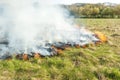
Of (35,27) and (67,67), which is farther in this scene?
(35,27)

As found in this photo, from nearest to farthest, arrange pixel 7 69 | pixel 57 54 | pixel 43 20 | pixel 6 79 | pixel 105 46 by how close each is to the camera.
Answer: pixel 6 79 < pixel 7 69 < pixel 57 54 < pixel 105 46 < pixel 43 20

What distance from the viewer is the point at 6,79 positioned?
12.1 metres

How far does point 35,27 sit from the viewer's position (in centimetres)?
1800

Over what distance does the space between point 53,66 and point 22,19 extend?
5.78 metres

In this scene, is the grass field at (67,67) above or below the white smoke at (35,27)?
below

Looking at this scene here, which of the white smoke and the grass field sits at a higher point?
the white smoke

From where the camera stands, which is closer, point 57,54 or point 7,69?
point 7,69

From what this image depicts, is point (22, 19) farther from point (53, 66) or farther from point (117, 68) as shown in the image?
point (117, 68)

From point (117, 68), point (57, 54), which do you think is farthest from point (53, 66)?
point (117, 68)

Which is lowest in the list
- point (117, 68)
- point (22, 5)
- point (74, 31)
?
point (117, 68)

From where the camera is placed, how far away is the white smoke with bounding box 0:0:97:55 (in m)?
15.8

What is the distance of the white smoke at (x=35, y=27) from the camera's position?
15.8 meters

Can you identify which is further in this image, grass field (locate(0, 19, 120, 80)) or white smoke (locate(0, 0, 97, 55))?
white smoke (locate(0, 0, 97, 55))

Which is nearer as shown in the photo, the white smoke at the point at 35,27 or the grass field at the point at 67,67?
the grass field at the point at 67,67
